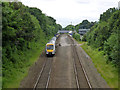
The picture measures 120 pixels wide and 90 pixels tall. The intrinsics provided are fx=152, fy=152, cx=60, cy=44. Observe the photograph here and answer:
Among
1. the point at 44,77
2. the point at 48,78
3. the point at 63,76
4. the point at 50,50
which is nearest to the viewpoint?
the point at 48,78

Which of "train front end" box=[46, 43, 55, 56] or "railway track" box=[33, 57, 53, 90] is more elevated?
"train front end" box=[46, 43, 55, 56]

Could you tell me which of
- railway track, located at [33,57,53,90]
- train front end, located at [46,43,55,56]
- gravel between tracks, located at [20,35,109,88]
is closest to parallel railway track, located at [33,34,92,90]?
railway track, located at [33,57,53,90]

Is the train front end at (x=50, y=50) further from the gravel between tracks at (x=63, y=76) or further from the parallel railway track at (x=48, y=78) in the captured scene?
the parallel railway track at (x=48, y=78)

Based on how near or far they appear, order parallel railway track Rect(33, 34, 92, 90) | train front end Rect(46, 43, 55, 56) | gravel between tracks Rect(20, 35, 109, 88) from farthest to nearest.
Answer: train front end Rect(46, 43, 55, 56), gravel between tracks Rect(20, 35, 109, 88), parallel railway track Rect(33, 34, 92, 90)

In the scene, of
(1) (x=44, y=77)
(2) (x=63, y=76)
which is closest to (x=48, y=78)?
(1) (x=44, y=77)

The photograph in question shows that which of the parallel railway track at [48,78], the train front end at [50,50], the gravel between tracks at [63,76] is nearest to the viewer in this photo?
the parallel railway track at [48,78]

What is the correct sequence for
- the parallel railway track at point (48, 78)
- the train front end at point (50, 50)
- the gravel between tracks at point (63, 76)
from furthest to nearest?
the train front end at point (50, 50)
the gravel between tracks at point (63, 76)
the parallel railway track at point (48, 78)

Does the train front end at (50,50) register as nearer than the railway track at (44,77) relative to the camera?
No

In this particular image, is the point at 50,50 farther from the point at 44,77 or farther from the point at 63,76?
the point at 44,77

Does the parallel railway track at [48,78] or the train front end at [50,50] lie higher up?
the train front end at [50,50]

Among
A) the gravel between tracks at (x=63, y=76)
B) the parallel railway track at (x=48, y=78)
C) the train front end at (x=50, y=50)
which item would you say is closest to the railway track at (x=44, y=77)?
the parallel railway track at (x=48, y=78)

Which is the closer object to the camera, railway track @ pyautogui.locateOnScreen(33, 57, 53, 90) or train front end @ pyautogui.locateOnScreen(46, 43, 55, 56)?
railway track @ pyautogui.locateOnScreen(33, 57, 53, 90)

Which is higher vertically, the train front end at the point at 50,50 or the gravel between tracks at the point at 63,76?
the train front end at the point at 50,50

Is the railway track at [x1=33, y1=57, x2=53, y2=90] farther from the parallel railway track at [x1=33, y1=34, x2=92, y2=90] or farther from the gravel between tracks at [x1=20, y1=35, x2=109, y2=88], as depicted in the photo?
the gravel between tracks at [x1=20, y1=35, x2=109, y2=88]
